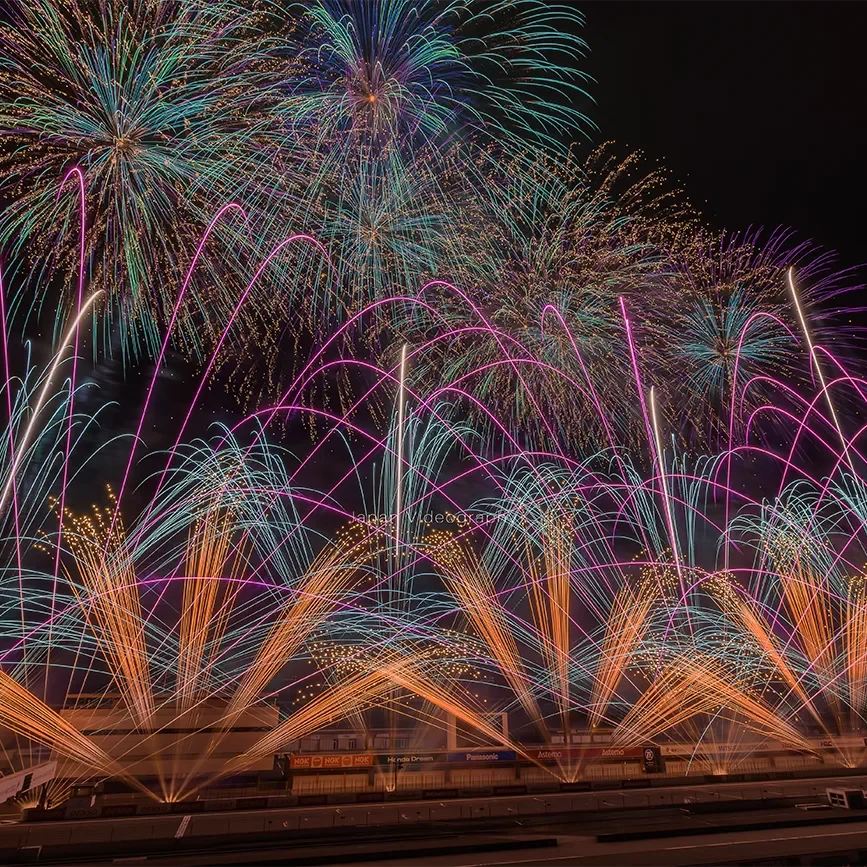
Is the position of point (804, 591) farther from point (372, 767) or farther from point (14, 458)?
point (14, 458)

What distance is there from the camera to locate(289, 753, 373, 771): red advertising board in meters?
26.9

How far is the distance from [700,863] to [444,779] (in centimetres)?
1182

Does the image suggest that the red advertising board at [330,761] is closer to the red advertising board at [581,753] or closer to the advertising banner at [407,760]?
the advertising banner at [407,760]

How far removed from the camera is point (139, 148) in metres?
17.3

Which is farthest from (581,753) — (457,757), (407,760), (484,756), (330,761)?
(330,761)

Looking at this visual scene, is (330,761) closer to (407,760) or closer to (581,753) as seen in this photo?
(407,760)

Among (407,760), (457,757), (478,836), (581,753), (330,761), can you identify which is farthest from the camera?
(581,753)

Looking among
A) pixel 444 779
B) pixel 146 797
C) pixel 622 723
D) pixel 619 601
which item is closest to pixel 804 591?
pixel 619 601

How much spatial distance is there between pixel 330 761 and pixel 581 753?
11.8 m

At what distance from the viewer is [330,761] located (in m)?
27.3

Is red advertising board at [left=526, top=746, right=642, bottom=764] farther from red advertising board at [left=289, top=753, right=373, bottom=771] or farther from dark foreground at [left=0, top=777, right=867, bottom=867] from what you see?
red advertising board at [left=289, top=753, right=373, bottom=771]

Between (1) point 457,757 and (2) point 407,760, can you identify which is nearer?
(2) point 407,760

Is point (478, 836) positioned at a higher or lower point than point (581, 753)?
lower

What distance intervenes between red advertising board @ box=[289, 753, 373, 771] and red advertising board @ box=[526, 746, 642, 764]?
25.8ft
